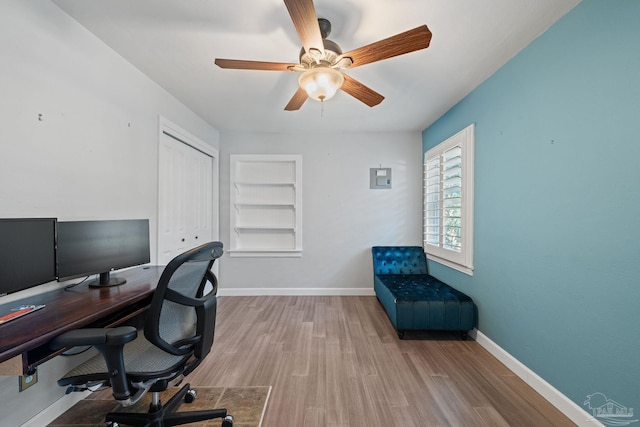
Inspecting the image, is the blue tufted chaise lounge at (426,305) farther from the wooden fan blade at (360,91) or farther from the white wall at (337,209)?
the wooden fan blade at (360,91)

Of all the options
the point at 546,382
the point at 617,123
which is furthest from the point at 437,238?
the point at 617,123

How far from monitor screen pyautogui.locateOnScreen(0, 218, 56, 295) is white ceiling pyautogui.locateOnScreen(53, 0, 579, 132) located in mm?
1405

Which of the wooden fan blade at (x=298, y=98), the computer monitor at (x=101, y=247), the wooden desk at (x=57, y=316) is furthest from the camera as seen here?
the wooden fan blade at (x=298, y=98)

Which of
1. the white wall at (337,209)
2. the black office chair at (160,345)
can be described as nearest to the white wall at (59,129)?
the black office chair at (160,345)

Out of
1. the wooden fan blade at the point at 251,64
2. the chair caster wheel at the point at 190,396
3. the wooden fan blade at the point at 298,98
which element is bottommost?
the chair caster wheel at the point at 190,396

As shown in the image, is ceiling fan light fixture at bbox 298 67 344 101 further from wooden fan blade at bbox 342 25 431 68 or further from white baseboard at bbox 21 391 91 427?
white baseboard at bbox 21 391 91 427

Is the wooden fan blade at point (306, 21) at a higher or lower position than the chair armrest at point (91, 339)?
higher

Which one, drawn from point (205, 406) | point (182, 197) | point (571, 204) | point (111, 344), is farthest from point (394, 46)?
point (182, 197)

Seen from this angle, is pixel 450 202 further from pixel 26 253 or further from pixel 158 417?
pixel 26 253

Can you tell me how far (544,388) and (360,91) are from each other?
8.36ft

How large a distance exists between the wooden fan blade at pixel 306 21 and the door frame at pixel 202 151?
186 centimetres

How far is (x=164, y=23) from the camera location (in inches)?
66.1

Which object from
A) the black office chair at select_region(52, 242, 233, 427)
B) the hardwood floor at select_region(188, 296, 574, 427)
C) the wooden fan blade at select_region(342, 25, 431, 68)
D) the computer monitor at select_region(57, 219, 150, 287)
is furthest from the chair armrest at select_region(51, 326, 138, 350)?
the wooden fan blade at select_region(342, 25, 431, 68)

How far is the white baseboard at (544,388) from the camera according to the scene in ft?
4.83
